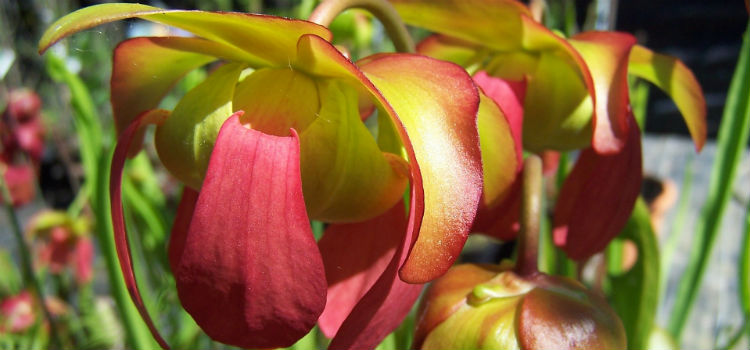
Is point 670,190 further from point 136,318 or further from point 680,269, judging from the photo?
point 136,318

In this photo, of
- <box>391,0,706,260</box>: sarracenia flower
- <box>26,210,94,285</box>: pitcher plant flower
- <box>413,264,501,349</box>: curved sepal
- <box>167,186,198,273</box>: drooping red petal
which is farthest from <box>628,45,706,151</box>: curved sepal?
<box>26,210,94,285</box>: pitcher plant flower

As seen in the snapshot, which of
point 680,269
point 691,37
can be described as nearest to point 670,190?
point 680,269

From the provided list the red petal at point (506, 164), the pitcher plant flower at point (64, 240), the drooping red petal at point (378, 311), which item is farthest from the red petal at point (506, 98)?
the pitcher plant flower at point (64, 240)

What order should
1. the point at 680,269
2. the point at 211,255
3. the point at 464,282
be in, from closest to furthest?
the point at 211,255
the point at 464,282
the point at 680,269

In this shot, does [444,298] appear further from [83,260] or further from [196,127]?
[83,260]

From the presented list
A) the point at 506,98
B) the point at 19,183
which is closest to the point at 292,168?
the point at 506,98

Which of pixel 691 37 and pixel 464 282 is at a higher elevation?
pixel 464 282
